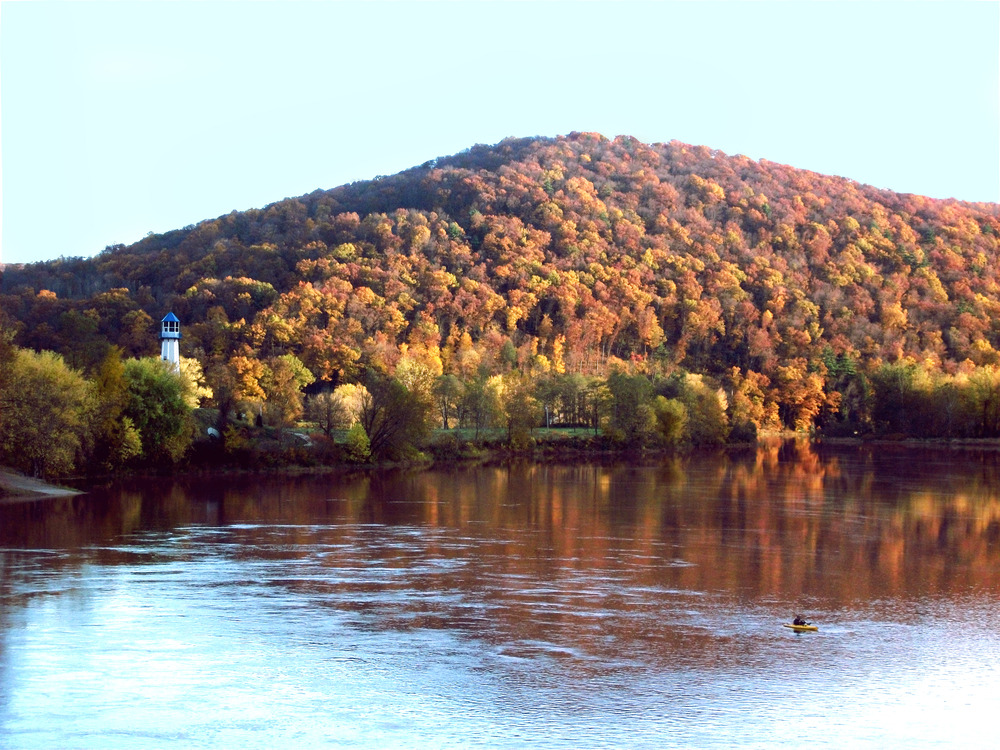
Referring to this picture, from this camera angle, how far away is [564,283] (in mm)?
119000

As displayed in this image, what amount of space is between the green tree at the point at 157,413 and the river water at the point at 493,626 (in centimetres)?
993

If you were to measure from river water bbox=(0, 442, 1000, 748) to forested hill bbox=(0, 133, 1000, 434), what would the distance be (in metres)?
49.1

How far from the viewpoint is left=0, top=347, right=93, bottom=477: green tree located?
149ft

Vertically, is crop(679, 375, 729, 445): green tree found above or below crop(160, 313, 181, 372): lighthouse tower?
below

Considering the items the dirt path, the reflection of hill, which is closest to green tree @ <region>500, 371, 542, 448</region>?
the reflection of hill

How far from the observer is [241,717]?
17.4 meters

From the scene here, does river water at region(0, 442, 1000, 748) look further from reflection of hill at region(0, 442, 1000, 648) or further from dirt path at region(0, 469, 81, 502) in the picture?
dirt path at region(0, 469, 81, 502)

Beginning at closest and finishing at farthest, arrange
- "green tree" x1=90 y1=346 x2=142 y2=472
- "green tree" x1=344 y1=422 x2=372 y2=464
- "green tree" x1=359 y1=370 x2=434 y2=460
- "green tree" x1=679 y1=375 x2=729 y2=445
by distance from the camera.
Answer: "green tree" x1=90 y1=346 x2=142 y2=472
"green tree" x1=344 y1=422 x2=372 y2=464
"green tree" x1=359 y1=370 x2=434 y2=460
"green tree" x1=679 y1=375 x2=729 y2=445

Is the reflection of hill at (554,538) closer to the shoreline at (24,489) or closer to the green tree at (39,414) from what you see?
the shoreline at (24,489)

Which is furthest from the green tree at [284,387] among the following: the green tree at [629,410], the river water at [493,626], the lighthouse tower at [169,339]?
the green tree at [629,410]

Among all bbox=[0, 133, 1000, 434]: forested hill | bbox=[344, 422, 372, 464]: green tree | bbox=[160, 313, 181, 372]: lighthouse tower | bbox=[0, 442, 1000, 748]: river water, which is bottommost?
bbox=[0, 442, 1000, 748]: river water

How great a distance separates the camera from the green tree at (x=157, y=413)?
5397 cm

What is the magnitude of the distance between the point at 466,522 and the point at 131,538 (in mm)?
11231

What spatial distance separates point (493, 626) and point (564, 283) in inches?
3829
